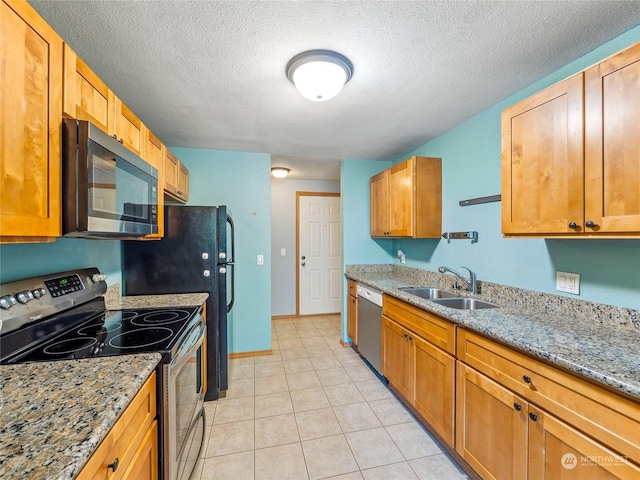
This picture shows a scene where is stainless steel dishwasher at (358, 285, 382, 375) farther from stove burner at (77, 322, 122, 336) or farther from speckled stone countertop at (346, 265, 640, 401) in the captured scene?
stove burner at (77, 322, 122, 336)

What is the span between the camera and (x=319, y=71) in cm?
151

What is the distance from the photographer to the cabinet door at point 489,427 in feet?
4.04

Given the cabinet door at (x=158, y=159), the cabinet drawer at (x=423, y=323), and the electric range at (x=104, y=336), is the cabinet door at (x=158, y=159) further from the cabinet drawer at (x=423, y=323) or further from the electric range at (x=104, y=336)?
the cabinet drawer at (x=423, y=323)

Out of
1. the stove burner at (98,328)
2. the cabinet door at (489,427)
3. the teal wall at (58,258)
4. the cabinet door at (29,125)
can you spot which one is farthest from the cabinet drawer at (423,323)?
the teal wall at (58,258)

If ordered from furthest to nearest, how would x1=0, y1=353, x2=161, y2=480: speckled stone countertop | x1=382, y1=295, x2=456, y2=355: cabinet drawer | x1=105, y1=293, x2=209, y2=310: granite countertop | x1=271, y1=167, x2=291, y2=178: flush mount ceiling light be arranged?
x1=271, y1=167, x2=291, y2=178: flush mount ceiling light, x1=105, y1=293, x2=209, y2=310: granite countertop, x1=382, y1=295, x2=456, y2=355: cabinet drawer, x1=0, y1=353, x2=161, y2=480: speckled stone countertop

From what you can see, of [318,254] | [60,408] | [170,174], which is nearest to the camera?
[60,408]

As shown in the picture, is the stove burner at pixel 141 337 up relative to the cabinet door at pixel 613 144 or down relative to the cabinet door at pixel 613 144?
down

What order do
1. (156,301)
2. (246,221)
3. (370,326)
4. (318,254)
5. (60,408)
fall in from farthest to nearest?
(318,254) < (246,221) < (370,326) < (156,301) < (60,408)

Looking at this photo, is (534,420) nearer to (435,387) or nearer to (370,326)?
(435,387)

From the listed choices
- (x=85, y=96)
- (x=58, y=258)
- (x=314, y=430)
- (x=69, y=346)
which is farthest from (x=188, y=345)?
(x=85, y=96)

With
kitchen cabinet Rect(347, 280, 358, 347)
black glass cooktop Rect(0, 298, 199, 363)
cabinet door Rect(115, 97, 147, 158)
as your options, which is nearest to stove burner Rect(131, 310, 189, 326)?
black glass cooktop Rect(0, 298, 199, 363)

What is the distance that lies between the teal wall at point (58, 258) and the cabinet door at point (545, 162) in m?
2.44

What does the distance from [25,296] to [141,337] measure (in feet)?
1.58

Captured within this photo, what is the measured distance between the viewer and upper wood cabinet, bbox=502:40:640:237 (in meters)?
1.10
